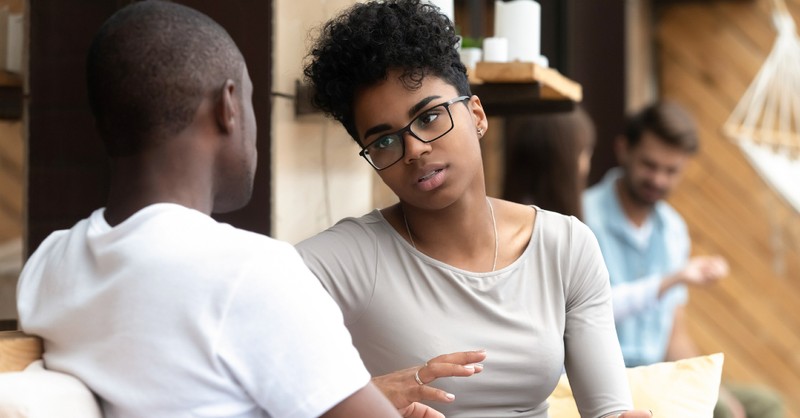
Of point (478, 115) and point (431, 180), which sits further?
point (478, 115)

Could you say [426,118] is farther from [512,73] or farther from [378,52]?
[512,73]

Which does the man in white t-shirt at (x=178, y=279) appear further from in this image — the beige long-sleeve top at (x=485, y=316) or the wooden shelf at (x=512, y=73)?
the wooden shelf at (x=512, y=73)

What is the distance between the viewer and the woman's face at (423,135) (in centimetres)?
155

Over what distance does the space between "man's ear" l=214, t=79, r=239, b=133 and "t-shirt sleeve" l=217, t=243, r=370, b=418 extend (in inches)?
7.2

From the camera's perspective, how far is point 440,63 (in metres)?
1.58

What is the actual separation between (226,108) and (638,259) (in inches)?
106

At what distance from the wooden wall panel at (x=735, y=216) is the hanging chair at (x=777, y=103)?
0.14 meters

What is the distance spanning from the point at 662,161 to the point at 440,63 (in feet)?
7.48

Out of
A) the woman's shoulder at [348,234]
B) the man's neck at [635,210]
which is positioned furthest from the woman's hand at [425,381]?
the man's neck at [635,210]

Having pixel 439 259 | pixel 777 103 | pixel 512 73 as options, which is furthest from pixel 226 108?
pixel 777 103

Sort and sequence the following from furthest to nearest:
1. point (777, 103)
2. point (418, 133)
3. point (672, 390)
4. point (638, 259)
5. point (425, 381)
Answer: point (777, 103)
point (638, 259)
point (672, 390)
point (418, 133)
point (425, 381)

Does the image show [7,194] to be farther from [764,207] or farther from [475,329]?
[764,207]

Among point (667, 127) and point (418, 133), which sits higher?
point (418, 133)

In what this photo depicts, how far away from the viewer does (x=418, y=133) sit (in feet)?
5.07
